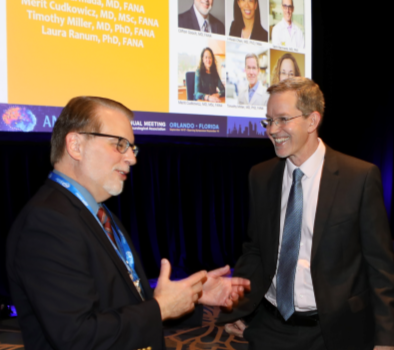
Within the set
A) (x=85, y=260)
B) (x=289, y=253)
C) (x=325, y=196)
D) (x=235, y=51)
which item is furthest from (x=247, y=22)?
(x=85, y=260)

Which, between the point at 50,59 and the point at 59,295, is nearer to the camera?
the point at 59,295

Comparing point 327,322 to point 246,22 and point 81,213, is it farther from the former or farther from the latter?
point 246,22

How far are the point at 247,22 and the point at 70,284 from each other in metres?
3.84

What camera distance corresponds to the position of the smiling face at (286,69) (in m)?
4.47

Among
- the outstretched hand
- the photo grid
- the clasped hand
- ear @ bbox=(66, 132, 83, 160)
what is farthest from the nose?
the photo grid

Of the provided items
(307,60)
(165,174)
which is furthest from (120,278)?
(307,60)

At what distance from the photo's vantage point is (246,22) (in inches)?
169

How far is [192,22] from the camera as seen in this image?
3965 mm

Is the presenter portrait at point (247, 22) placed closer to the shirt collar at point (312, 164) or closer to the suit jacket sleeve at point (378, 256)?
the shirt collar at point (312, 164)

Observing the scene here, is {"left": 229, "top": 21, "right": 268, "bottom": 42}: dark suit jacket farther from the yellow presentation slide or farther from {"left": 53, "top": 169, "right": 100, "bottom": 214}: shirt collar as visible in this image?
{"left": 53, "top": 169, "right": 100, "bottom": 214}: shirt collar

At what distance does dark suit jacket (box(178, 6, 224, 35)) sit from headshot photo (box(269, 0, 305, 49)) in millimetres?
681

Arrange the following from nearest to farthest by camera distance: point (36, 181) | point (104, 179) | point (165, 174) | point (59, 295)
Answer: point (59, 295) → point (104, 179) → point (36, 181) → point (165, 174)

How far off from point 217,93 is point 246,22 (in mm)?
869

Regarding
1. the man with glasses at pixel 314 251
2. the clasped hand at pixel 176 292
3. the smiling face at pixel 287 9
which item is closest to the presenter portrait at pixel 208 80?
the smiling face at pixel 287 9
